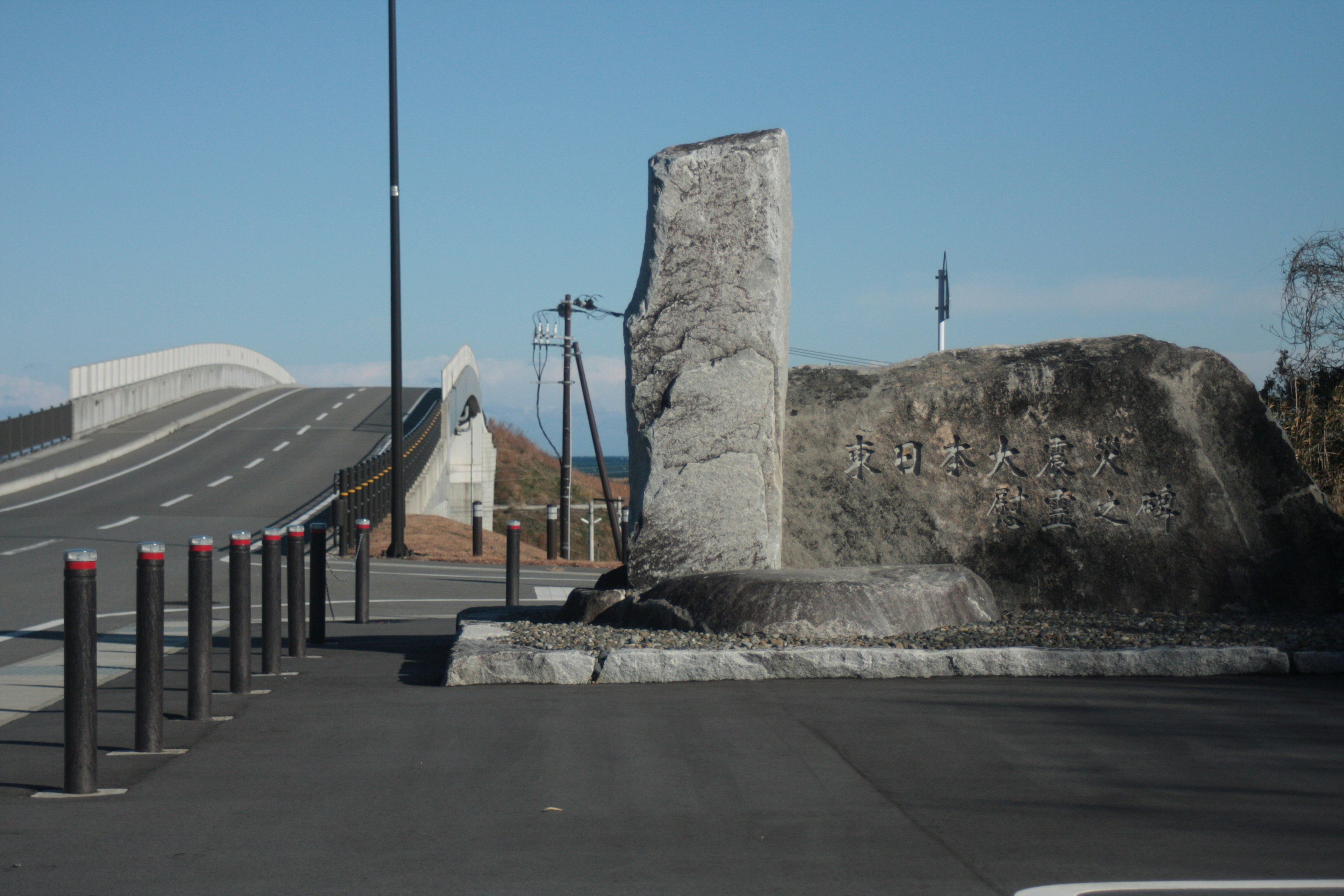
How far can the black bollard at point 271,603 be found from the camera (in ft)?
24.5

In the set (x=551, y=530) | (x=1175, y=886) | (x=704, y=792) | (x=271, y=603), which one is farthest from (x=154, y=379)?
(x=1175, y=886)

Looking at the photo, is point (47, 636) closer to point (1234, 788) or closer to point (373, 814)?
point (373, 814)

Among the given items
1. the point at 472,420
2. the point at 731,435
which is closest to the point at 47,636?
the point at 731,435

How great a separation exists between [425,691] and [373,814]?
267 centimetres

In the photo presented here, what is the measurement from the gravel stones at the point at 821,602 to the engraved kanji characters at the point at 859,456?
1.36 meters

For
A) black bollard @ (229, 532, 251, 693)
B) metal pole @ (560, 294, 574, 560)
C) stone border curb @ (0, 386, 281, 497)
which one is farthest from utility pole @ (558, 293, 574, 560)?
black bollard @ (229, 532, 251, 693)

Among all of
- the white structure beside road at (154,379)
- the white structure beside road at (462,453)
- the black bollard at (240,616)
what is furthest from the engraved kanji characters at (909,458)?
the white structure beside road at (154,379)

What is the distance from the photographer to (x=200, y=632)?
613 centimetres

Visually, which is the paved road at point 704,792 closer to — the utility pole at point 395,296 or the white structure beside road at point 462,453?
the utility pole at point 395,296

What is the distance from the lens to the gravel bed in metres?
7.43

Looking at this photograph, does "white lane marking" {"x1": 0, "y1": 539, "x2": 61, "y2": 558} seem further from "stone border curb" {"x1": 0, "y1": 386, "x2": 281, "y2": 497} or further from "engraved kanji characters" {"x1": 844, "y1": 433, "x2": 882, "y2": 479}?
"engraved kanji characters" {"x1": 844, "y1": 433, "x2": 882, "y2": 479}

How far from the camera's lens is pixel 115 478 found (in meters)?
29.4

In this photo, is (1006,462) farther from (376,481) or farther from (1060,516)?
(376,481)

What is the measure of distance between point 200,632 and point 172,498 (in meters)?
21.9
